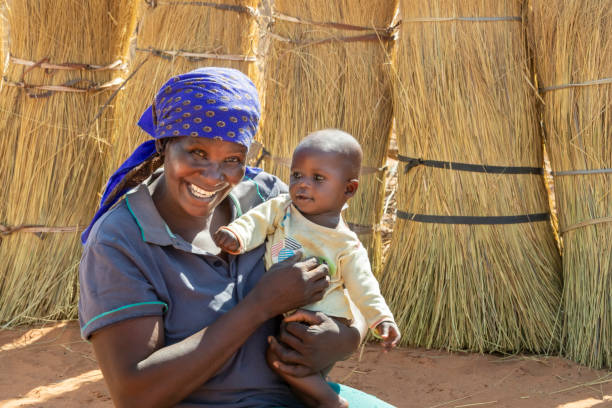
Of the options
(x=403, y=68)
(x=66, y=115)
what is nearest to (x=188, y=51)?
(x=66, y=115)

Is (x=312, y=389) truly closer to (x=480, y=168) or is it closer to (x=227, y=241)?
(x=227, y=241)

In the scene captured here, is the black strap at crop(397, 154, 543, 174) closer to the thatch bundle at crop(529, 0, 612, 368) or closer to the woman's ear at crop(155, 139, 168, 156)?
the thatch bundle at crop(529, 0, 612, 368)

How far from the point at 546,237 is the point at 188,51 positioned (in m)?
2.18

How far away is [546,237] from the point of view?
382 cm

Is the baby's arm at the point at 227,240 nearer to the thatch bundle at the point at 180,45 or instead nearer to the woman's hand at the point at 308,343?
the woman's hand at the point at 308,343

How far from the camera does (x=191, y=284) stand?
6.02ft

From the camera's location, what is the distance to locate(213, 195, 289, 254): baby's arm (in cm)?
193

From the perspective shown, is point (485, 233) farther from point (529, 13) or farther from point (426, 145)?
point (529, 13)

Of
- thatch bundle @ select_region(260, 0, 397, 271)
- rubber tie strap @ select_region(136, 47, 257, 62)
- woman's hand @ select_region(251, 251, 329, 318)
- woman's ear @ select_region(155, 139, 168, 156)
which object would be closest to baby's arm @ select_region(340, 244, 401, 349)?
woman's hand @ select_region(251, 251, 329, 318)

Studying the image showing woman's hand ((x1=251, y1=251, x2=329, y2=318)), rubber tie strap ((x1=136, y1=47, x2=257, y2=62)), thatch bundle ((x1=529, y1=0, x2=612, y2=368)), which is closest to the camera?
woman's hand ((x1=251, y1=251, x2=329, y2=318))

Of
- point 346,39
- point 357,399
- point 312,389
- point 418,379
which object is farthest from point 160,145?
point 346,39

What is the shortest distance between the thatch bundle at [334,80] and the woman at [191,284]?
2037 millimetres

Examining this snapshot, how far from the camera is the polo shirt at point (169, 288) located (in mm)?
1717

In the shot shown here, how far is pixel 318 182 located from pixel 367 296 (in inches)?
14.4
